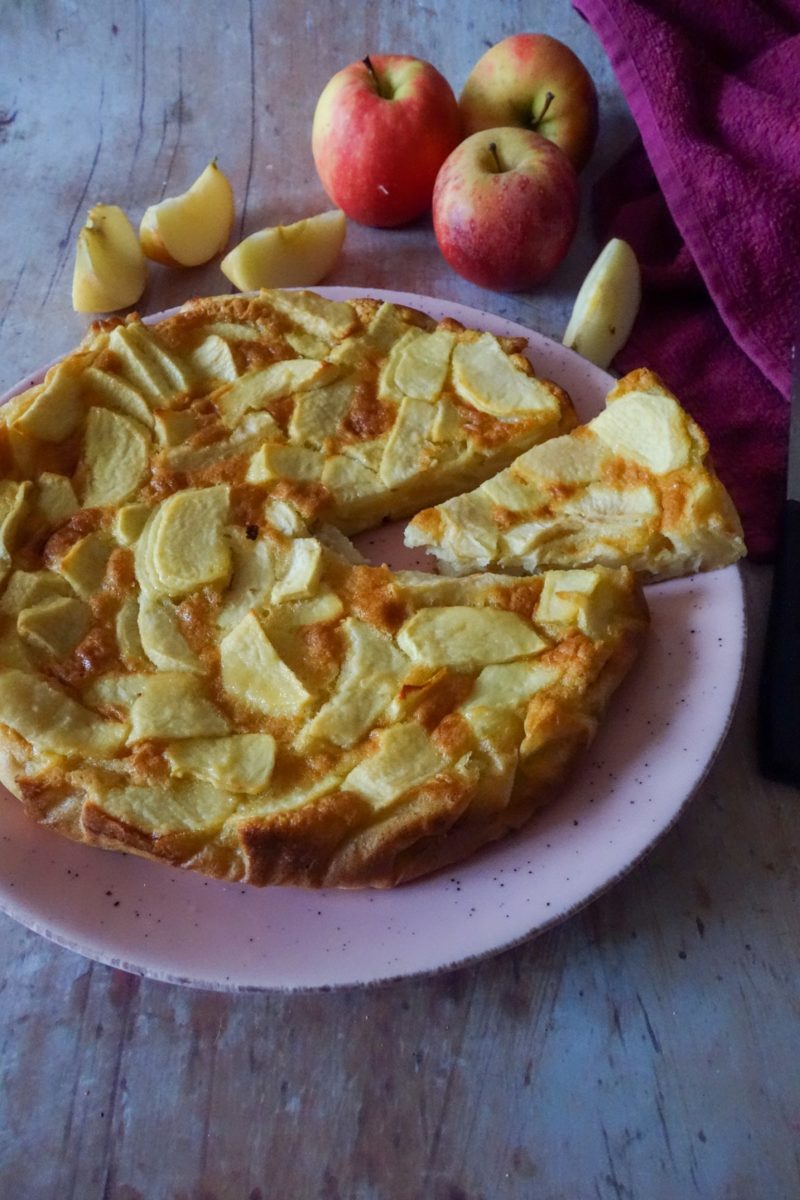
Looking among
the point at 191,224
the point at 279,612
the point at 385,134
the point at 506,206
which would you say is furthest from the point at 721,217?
the point at 279,612

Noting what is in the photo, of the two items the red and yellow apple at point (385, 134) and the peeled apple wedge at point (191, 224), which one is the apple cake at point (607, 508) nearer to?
the red and yellow apple at point (385, 134)

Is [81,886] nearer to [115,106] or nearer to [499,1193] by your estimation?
[499,1193]

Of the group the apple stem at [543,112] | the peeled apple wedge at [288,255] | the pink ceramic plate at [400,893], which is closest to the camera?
the pink ceramic plate at [400,893]

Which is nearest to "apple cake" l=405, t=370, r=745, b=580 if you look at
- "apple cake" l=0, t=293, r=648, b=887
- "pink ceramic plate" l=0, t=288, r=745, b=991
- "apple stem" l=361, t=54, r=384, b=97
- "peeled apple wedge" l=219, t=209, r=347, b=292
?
"apple cake" l=0, t=293, r=648, b=887

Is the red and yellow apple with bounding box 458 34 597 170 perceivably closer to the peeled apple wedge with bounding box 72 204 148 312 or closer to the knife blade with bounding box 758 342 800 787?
the peeled apple wedge with bounding box 72 204 148 312

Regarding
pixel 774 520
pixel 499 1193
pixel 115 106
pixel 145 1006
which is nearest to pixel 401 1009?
pixel 499 1193

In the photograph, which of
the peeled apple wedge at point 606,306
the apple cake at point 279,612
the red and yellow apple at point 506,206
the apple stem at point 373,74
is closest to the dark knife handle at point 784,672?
the apple cake at point 279,612
